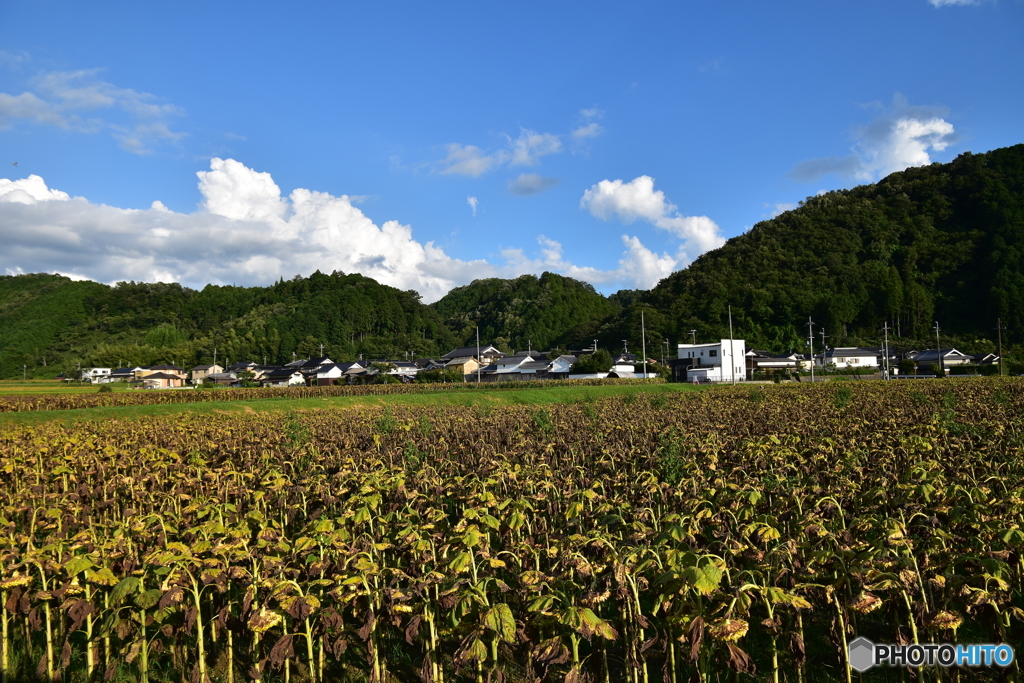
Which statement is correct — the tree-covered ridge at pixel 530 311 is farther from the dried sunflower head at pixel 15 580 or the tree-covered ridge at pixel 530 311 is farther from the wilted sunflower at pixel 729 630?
the wilted sunflower at pixel 729 630

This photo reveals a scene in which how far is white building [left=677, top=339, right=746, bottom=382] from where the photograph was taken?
63.1 metres

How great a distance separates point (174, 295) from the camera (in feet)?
465

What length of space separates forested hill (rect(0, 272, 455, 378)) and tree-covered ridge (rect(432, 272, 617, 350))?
9768 millimetres

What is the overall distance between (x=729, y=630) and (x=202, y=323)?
149 metres

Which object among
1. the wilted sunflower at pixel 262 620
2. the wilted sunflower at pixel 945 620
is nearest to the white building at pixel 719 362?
the wilted sunflower at pixel 945 620

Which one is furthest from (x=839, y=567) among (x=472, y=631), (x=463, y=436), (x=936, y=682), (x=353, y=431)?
(x=353, y=431)

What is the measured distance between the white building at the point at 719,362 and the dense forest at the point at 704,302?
19173 mm

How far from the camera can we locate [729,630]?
122 inches

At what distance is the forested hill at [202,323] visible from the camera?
114 metres

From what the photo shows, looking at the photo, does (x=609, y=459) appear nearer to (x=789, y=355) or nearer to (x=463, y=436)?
(x=463, y=436)

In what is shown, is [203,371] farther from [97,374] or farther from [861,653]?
[861,653]

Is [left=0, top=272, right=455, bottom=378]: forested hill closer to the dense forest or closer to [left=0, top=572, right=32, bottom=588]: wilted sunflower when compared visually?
the dense forest

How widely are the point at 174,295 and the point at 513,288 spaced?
3097 inches

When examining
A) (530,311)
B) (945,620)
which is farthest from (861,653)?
(530,311)
